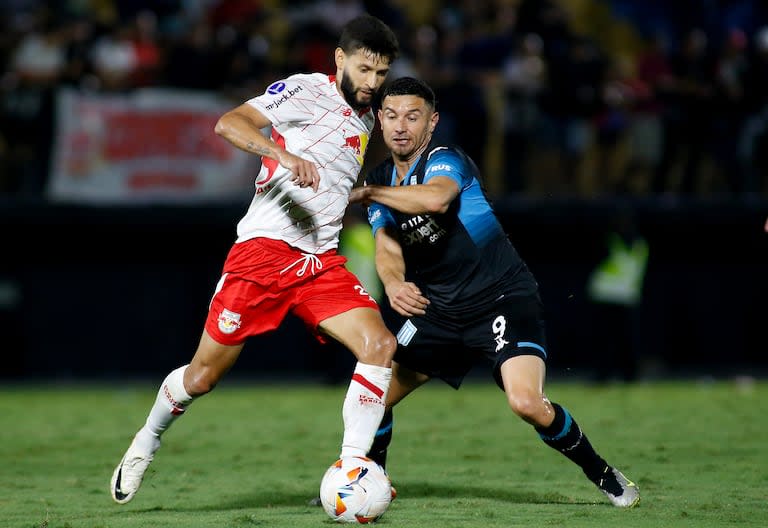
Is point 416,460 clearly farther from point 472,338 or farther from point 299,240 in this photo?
point 299,240

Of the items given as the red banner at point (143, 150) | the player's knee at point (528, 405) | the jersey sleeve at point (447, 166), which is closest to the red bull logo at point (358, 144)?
the jersey sleeve at point (447, 166)

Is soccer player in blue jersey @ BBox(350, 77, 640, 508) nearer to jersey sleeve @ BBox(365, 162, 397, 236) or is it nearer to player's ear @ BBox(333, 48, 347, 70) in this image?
jersey sleeve @ BBox(365, 162, 397, 236)

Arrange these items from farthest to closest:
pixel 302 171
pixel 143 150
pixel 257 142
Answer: pixel 143 150, pixel 257 142, pixel 302 171

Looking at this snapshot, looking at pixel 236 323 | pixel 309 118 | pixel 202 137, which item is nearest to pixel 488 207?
pixel 309 118

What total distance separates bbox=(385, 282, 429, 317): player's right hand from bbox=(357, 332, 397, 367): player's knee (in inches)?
12.4

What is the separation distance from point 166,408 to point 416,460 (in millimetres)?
2607

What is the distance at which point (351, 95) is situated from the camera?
669cm

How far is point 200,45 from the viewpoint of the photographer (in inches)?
596

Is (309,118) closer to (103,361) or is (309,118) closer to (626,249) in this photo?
(626,249)

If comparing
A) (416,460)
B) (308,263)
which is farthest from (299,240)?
(416,460)

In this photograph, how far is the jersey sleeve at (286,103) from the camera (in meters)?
6.51

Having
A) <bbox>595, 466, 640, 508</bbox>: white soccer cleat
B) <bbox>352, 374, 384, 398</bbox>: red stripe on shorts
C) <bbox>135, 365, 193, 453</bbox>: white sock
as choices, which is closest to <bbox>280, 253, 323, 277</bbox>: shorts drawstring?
<bbox>352, 374, 384, 398</bbox>: red stripe on shorts

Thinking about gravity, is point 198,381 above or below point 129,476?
above

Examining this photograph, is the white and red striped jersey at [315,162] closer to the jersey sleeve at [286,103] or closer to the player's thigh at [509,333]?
the jersey sleeve at [286,103]
